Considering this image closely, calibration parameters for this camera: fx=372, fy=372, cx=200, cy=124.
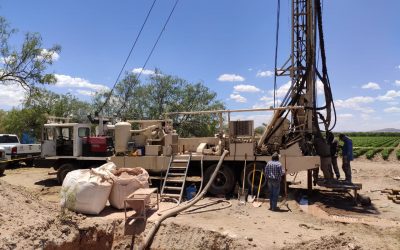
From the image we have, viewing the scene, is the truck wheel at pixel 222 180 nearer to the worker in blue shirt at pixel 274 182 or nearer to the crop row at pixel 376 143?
the worker in blue shirt at pixel 274 182

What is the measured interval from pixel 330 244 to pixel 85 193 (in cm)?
539

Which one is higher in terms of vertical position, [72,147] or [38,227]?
[72,147]

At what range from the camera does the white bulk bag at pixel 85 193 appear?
862 cm

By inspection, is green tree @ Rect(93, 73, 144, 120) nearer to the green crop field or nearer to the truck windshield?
the truck windshield

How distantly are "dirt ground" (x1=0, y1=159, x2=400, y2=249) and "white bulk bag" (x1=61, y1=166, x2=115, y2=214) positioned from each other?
0.28m

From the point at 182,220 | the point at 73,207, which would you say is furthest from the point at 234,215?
the point at 73,207

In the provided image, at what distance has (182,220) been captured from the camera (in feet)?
A: 27.5

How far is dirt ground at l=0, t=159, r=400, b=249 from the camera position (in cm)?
686

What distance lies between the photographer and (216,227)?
308 inches

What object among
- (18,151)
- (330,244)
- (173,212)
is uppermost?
(18,151)

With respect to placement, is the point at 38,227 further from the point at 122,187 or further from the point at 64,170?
the point at 64,170

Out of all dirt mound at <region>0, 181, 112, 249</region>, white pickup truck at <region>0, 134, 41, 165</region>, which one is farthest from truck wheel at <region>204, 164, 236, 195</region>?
white pickup truck at <region>0, 134, 41, 165</region>

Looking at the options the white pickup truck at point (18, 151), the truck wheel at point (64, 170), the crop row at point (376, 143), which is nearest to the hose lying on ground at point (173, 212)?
the truck wheel at point (64, 170)

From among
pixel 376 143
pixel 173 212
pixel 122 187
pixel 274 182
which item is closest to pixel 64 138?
pixel 122 187
